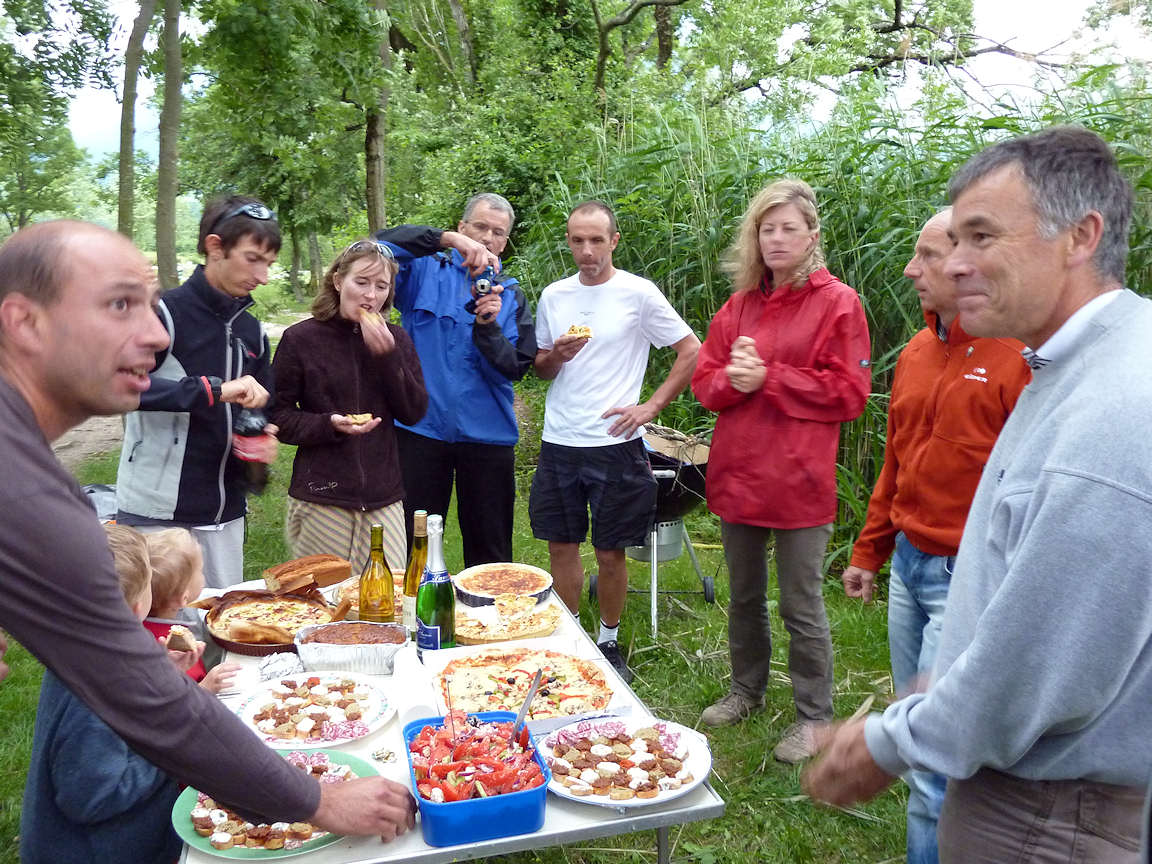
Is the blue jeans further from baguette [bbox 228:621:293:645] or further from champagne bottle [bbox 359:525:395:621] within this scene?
baguette [bbox 228:621:293:645]

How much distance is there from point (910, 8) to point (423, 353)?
21.0m

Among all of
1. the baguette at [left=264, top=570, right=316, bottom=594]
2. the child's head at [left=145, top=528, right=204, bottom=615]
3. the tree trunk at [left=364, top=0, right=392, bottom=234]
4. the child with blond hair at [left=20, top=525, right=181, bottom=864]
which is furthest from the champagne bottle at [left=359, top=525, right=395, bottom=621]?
the tree trunk at [left=364, top=0, right=392, bottom=234]

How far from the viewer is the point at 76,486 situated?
1379 mm

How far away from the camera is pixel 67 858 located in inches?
78.2

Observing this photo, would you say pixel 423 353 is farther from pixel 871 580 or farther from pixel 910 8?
pixel 910 8

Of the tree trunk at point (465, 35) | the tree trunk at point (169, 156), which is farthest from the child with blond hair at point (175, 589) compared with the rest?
the tree trunk at point (465, 35)

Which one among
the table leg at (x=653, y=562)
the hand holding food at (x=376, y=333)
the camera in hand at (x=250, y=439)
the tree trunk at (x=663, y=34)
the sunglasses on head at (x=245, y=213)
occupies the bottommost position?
the table leg at (x=653, y=562)

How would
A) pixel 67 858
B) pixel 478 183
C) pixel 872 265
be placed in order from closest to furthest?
pixel 67 858
pixel 872 265
pixel 478 183

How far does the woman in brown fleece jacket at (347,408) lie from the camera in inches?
144

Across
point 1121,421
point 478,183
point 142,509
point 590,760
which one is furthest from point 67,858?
point 478,183

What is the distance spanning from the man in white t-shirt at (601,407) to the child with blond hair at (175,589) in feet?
6.87

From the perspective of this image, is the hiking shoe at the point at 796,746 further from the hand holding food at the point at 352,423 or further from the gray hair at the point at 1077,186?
the gray hair at the point at 1077,186

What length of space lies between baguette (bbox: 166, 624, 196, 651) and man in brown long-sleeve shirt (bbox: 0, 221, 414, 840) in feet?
3.28

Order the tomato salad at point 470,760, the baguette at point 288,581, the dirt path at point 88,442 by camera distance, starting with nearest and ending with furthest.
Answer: the tomato salad at point 470,760 → the baguette at point 288,581 → the dirt path at point 88,442
